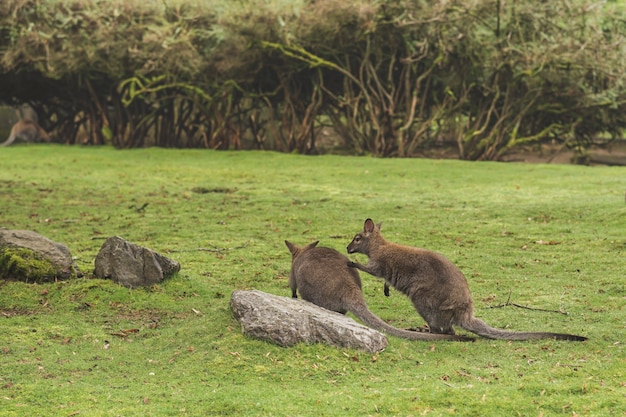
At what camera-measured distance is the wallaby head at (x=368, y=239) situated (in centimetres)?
802

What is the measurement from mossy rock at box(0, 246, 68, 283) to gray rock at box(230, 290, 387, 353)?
309cm

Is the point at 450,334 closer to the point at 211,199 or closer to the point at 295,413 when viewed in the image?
the point at 295,413

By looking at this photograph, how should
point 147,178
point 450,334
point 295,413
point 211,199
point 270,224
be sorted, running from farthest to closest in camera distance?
1. point 147,178
2. point 211,199
3. point 270,224
4. point 450,334
5. point 295,413

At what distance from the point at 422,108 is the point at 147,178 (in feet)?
28.9

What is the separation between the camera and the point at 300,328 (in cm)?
666

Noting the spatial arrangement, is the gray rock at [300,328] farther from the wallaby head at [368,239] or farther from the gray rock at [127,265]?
the gray rock at [127,265]

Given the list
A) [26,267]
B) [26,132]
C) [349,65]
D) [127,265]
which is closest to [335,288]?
[127,265]

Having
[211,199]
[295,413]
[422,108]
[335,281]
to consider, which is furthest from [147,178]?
[295,413]

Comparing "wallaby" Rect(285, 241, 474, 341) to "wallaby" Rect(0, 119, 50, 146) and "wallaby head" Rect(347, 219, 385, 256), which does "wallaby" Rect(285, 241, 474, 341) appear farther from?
"wallaby" Rect(0, 119, 50, 146)

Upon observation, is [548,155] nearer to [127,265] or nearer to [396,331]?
[127,265]

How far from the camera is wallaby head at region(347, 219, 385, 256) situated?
8016 millimetres

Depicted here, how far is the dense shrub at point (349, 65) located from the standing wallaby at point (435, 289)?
15.7 m

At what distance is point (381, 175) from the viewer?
19969 millimetres

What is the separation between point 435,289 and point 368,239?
1023 millimetres
